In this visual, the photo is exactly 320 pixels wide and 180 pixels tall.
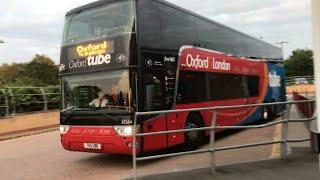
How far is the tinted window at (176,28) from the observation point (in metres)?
12.3

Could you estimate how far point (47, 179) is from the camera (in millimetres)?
10445

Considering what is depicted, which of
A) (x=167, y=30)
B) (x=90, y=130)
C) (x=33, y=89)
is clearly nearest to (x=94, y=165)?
(x=90, y=130)

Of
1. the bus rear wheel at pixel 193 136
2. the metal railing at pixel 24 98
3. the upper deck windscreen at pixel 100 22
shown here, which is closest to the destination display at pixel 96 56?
the upper deck windscreen at pixel 100 22

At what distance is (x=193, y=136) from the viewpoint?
11688mm

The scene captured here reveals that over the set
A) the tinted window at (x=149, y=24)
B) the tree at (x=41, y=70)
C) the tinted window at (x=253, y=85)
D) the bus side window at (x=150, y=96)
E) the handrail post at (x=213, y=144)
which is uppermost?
the tree at (x=41, y=70)

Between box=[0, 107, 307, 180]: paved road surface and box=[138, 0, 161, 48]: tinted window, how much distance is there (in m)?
2.66

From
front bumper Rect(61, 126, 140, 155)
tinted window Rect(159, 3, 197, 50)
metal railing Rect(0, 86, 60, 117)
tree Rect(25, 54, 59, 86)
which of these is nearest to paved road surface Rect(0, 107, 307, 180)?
front bumper Rect(61, 126, 140, 155)

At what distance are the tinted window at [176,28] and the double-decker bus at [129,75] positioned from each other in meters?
0.02

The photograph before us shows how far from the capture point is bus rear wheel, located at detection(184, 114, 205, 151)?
1142cm

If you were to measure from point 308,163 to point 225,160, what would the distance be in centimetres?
140

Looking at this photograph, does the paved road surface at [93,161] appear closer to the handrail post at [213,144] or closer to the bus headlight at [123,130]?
the handrail post at [213,144]

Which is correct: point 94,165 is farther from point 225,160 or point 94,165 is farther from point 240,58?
point 240,58

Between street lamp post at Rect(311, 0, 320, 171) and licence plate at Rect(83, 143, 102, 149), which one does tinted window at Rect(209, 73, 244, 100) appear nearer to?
licence plate at Rect(83, 143, 102, 149)

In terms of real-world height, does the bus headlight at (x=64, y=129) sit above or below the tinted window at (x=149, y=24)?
below
